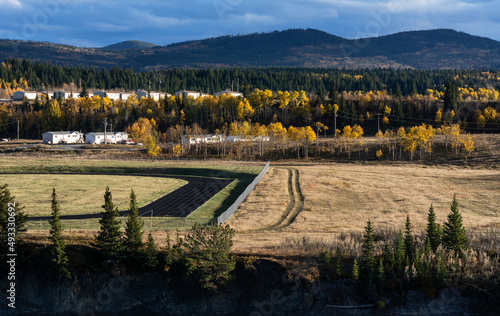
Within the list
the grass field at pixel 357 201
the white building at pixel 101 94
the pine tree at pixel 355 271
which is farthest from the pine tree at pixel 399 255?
the white building at pixel 101 94

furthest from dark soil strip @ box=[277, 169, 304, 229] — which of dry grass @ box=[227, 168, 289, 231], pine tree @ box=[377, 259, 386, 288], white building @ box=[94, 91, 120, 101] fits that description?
white building @ box=[94, 91, 120, 101]

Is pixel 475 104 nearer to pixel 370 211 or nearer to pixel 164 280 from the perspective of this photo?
pixel 370 211

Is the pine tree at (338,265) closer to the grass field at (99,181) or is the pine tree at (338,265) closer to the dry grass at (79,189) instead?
the grass field at (99,181)

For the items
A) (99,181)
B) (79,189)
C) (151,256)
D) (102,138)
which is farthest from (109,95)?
(151,256)

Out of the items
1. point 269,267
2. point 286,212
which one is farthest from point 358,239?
point 286,212

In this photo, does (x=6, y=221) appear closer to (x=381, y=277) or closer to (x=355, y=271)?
(x=355, y=271)

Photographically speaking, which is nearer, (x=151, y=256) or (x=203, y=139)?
(x=151, y=256)

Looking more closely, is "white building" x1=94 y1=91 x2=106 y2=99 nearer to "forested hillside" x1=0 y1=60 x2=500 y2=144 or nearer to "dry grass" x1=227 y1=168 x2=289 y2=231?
"forested hillside" x1=0 y1=60 x2=500 y2=144
